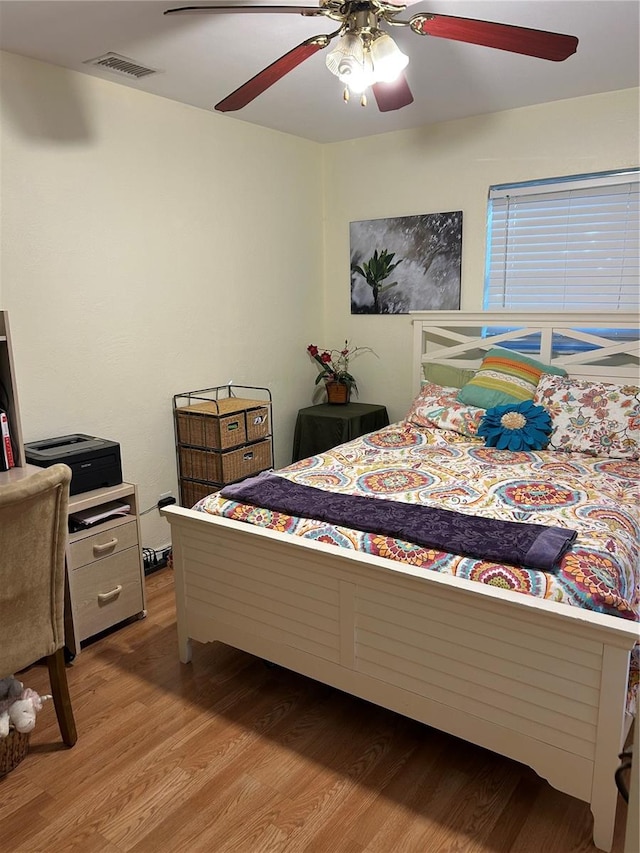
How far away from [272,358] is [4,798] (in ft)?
9.29

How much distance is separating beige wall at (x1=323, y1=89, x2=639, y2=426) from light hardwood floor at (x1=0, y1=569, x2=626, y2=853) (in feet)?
8.21

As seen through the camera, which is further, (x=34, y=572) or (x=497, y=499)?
(x=497, y=499)

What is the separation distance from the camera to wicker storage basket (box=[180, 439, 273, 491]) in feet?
11.0

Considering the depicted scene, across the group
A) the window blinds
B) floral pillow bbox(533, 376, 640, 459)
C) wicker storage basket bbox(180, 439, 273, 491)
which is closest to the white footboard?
wicker storage basket bbox(180, 439, 273, 491)

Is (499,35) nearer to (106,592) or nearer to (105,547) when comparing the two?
(105,547)

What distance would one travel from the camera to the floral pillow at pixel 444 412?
11.1ft

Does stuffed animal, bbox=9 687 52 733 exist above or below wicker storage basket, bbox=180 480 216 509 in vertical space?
below

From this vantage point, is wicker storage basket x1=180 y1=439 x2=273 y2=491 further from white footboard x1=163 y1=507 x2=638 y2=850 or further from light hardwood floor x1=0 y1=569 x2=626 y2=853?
light hardwood floor x1=0 y1=569 x2=626 y2=853

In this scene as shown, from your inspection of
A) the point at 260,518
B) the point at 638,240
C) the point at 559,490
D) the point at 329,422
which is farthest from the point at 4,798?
the point at 638,240

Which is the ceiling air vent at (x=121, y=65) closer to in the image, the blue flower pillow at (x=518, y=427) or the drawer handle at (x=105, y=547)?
the drawer handle at (x=105, y=547)

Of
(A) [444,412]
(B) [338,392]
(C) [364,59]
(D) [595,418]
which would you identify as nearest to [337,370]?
(B) [338,392]

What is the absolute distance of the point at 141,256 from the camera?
3.22 meters

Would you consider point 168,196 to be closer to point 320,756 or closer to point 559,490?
Result: point 559,490

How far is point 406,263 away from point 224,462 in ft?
6.07
